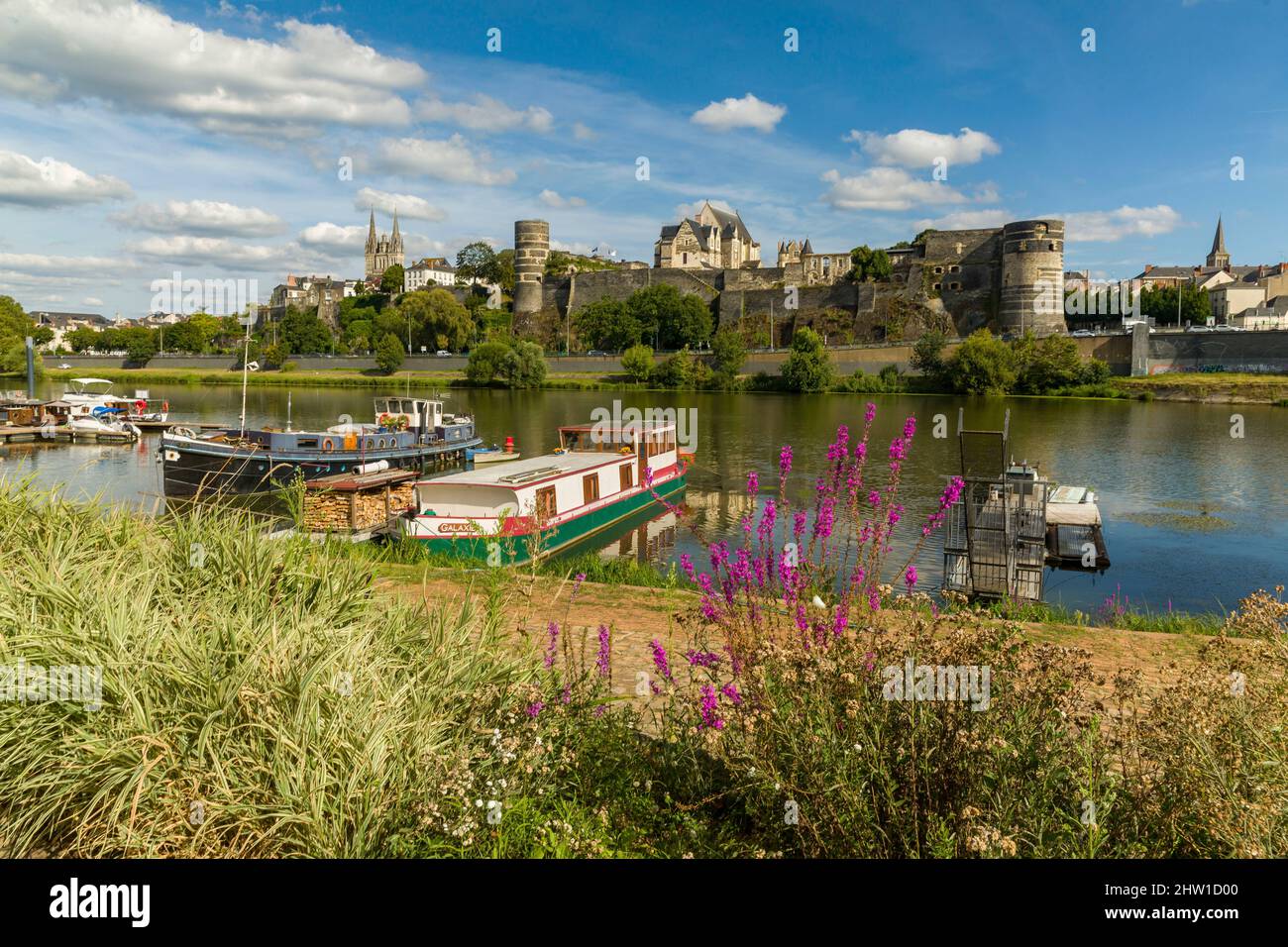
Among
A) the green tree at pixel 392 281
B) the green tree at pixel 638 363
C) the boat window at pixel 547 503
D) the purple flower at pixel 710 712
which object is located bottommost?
the boat window at pixel 547 503

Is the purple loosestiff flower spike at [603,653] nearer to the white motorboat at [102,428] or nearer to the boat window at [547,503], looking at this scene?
the boat window at [547,503]

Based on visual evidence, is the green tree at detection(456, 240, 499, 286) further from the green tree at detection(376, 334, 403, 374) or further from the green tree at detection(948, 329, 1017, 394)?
the green tree at detection(948, 329, 1017, 394)

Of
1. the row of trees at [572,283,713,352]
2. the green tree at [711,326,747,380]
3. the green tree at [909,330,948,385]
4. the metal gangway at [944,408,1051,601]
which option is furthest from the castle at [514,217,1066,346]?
the metal gangway at [944,408,1051,601]

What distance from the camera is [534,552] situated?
5.53m

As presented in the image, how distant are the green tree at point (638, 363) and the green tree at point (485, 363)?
35.5 ft

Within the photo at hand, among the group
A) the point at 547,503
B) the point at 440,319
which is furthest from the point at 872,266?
the point at 547,503

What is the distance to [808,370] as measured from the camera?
235 feet

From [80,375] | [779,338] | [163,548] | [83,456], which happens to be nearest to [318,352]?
[80,375]

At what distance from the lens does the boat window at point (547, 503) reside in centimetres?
1791

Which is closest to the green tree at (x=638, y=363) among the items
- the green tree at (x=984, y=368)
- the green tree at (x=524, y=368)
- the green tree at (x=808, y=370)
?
the green tree at (x=524, y=368)

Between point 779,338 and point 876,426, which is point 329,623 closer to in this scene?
point 876,426

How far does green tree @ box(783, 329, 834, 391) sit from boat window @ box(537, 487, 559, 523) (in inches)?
2179

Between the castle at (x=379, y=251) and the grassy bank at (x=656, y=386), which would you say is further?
the castle at (x=379, y=251)
